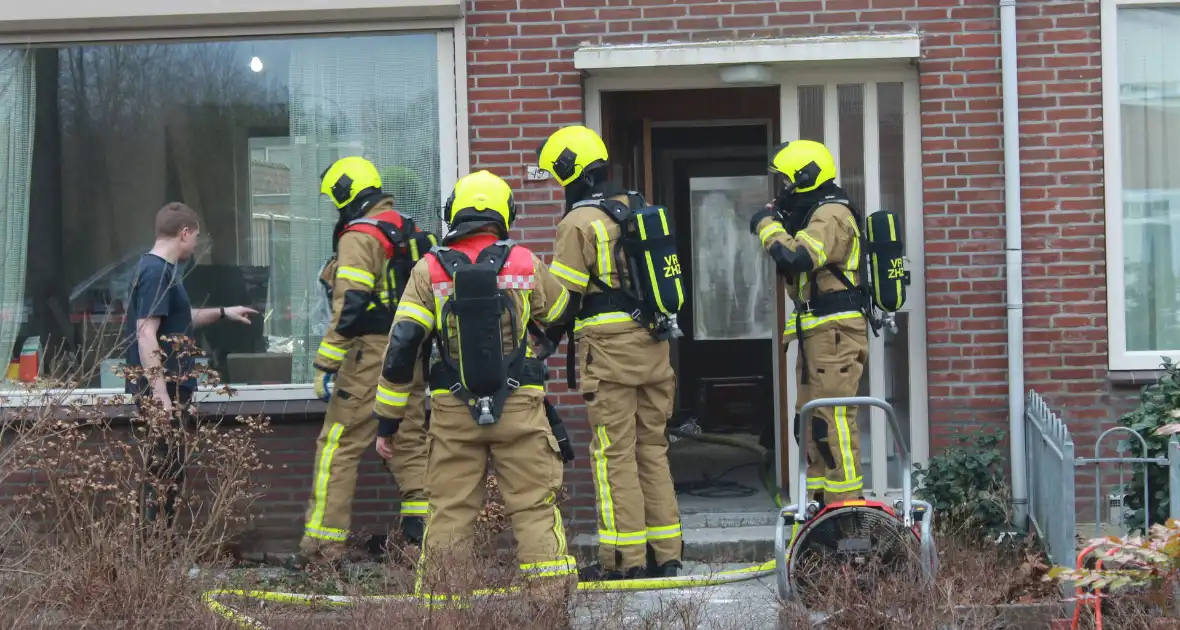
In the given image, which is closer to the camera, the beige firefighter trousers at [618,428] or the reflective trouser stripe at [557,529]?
the reflective trouser stripe at [557,529]

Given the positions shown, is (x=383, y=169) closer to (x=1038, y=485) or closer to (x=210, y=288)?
(x=210, y=288)

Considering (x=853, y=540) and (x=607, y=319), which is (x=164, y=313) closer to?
(x=607, y=319)

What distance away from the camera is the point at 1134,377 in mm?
7336

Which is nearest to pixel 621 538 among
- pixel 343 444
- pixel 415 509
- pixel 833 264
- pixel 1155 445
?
pixel 415 509

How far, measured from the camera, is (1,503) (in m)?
7.54

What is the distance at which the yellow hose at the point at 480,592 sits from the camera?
5039 mm

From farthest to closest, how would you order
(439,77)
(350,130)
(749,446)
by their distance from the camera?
(749,446) < (350,130) < (439,77)

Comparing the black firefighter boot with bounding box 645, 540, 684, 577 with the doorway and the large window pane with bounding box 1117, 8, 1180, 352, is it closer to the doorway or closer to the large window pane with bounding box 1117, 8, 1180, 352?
the doorway

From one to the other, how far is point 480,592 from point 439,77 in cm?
351

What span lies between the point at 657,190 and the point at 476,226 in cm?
464

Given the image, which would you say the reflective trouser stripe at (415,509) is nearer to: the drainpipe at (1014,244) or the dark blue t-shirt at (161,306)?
the dark blue t-shirt at (161,306)

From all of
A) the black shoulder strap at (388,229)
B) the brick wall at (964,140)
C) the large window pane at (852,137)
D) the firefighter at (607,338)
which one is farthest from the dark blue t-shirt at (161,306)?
the large window pane at (852,137)

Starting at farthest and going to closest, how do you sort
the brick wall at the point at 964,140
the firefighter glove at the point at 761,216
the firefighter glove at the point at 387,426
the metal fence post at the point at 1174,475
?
1. the brick wall at the point at 964,140
2. the firefighter glove at the point at 761,216
3. the firefighter glove at the point at 387,426
4. the metal fence post at the point at 1174,475

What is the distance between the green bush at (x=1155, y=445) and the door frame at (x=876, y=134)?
1.45 meters
